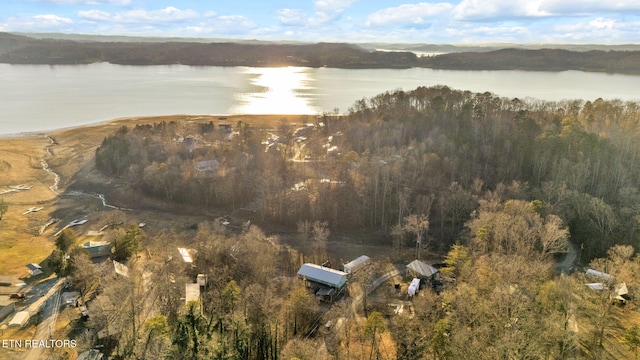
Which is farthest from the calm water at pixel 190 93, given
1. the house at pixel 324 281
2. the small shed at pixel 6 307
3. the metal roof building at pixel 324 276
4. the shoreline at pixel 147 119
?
the house at pixel 324 281

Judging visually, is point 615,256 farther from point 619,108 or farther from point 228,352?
point 619,108

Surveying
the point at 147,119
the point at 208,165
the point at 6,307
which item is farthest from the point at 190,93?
the point at 6,307

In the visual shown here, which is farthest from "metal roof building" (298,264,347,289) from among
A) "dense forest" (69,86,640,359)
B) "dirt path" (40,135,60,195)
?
"dirt path" (40,135,60,195)

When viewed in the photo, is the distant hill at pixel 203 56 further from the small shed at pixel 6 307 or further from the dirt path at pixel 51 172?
the small shed at pixel 6 307

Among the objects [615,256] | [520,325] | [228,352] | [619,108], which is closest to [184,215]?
[228,352]

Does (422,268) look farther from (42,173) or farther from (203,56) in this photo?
(203,56)

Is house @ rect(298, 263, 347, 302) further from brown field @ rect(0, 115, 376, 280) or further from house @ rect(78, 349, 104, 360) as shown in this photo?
house @ rect(78, 349, 104, 360)

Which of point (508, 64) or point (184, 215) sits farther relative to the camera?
point (508, 64)
